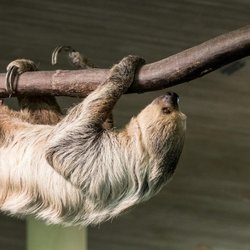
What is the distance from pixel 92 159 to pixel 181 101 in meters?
2.63

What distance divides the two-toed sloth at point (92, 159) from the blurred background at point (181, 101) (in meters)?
1.76

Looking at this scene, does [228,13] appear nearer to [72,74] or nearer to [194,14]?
[194,14]

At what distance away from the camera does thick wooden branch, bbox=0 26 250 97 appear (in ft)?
11.2

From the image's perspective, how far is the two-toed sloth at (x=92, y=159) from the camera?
407cm

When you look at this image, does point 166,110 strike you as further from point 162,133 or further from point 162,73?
point 162,73

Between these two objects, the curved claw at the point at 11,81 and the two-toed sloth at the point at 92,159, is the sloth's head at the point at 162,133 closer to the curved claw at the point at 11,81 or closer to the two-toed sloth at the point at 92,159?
the two-toed sloth at the point at 92,159

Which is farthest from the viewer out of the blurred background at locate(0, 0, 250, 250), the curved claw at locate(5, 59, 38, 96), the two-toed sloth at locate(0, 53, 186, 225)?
the blurred background at locate(0, 0, 250, 250)

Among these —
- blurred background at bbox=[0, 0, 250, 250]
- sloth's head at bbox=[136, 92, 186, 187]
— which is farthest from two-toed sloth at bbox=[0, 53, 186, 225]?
blurred background at bbox=[0, 0, 250, 250]

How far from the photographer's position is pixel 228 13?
599cm

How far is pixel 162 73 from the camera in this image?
362 cm

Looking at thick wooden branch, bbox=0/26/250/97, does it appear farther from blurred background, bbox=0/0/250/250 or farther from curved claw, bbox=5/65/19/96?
blurred background, bbox=0/0/250/250

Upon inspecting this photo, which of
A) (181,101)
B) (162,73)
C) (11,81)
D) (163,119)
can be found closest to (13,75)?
(11,81)

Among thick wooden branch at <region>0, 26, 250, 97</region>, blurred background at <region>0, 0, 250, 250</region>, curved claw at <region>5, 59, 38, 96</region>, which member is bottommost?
blurred background at <region>0, 0, 250, 250</region>

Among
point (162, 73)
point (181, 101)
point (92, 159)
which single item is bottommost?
point (181, 101)
